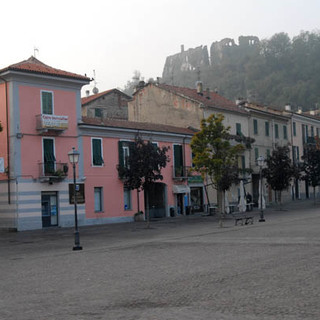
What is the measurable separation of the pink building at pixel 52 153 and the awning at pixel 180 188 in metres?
3.30

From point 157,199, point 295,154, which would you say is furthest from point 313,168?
point 157,199

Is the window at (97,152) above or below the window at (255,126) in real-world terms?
below

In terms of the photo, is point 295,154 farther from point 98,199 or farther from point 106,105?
point 98,199

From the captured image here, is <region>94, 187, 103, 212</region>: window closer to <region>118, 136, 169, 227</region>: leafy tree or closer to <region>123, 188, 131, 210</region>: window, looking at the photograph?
<region>123, 188, 131, 210</region>: window

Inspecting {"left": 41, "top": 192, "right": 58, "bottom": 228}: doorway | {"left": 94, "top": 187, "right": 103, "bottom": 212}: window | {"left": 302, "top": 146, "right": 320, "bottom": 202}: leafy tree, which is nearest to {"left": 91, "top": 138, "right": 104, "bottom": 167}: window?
{"left": 94, "top": 187, "right": 103, "bottom": 212}: window

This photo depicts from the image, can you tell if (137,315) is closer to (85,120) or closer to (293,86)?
(85,120)

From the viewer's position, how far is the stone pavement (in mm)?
7799

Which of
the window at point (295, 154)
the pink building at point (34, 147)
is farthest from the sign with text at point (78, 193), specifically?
the window at point (295, 154)

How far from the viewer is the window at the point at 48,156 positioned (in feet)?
103

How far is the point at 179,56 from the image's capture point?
191m

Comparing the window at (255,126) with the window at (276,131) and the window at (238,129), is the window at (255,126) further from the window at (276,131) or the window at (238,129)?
the window at (276,131)

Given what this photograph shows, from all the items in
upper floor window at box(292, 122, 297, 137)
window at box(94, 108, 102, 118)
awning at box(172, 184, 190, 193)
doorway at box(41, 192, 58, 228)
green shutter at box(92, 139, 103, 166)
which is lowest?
doorway at box(41, 192, 58, 228)

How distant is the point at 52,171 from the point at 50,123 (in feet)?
9.39

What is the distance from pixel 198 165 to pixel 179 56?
6486 inches
